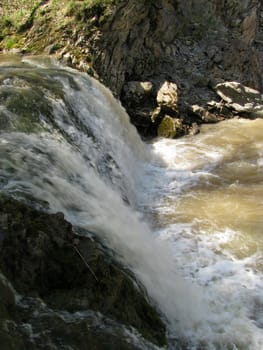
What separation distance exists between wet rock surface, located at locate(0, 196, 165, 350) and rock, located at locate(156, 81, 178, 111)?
25.3 ft

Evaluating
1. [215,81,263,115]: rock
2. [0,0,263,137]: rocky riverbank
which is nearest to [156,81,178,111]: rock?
[0,0,263,137]: rocky riverbank

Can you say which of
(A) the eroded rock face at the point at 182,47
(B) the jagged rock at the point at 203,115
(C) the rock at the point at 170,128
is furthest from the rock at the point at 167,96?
(B) the jagged rock at the point at 203,115

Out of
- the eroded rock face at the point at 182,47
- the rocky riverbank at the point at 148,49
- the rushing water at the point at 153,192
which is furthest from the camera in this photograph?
the eroded rock face at the point at 182,47

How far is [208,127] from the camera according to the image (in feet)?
39.0

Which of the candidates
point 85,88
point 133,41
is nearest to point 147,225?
point 85,88

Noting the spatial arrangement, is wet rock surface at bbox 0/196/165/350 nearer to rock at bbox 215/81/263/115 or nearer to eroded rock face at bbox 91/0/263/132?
eroded rock face at bbox 91/0/263/132

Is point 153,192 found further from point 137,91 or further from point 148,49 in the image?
point 148,49

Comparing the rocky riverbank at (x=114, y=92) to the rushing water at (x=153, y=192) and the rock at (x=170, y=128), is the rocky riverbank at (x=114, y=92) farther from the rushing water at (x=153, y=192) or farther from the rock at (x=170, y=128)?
the rushing water at (x=153, y=192)

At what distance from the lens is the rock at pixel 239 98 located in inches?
491

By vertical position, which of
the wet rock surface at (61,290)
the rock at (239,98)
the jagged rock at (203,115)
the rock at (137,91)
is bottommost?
the jagged rock at (203,115)

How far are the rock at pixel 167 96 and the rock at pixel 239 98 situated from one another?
1.44 meters

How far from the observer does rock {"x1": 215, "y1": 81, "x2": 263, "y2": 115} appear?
12.5 m

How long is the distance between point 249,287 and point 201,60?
9676 mm

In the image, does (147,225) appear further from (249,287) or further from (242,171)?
(242,171)
